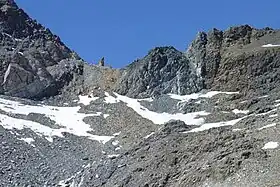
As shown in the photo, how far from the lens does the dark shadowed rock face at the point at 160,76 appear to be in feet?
250

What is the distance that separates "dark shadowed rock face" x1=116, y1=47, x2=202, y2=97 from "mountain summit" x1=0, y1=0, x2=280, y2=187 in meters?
0.15

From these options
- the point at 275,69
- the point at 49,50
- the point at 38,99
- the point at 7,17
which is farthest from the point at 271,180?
the point at 7,17

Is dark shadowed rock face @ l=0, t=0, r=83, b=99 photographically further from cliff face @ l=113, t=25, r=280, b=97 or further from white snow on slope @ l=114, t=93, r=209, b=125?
white snow on slope @ l=114, t=93, r=209, b=125

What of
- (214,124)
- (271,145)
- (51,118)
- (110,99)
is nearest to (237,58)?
(110,99)

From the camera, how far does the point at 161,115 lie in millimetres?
68188

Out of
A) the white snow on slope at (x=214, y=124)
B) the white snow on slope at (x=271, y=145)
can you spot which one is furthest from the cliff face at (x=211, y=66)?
the white snow on slope at (x=271, y=145)

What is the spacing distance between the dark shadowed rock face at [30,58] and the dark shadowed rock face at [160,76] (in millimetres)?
11573

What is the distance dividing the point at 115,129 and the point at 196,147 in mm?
19368

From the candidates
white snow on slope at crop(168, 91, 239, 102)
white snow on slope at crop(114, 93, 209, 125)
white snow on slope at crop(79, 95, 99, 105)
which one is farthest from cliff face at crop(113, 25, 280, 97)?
white snow on slope at crop(114, 93, 209, 125)

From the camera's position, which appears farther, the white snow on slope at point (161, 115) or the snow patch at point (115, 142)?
the white snow on slope at point (161, 115)

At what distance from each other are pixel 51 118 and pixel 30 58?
75.2 feet

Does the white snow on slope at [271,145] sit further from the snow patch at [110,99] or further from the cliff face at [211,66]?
the snow patch at [110,99]

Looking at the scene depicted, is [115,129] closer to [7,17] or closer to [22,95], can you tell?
[22,95]

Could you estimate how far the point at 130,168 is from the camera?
4875 centimetres
